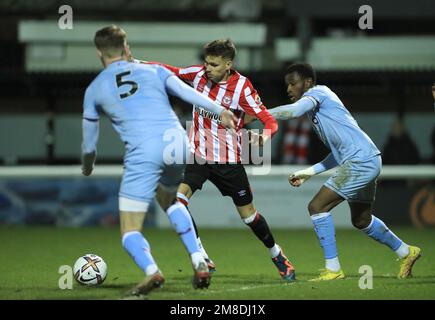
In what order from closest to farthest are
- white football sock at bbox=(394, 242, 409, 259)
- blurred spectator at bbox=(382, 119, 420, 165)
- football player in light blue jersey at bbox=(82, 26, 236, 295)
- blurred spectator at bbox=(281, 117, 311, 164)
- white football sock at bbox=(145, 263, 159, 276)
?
1. white football sock at bbox=(145, 263, 159, 276)
2. football player in light blue jersey at bbox=(82, 26, 236, 295)
3. white football sock at bbox=(394, 242, 409, 259)
4. blurred spectator at bbox=(382, 119, 420, 165)
5. blurred spectator at bbox=(281, 117, 311, 164)

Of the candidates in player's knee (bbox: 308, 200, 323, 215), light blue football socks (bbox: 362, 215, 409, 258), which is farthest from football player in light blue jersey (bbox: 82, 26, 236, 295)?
light blue football socks (bbox: 362, 215, 409, 258)

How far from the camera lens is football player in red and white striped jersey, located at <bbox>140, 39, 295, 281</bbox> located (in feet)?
30.0

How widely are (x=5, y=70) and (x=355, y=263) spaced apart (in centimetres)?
1029

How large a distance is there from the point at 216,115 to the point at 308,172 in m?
1.06

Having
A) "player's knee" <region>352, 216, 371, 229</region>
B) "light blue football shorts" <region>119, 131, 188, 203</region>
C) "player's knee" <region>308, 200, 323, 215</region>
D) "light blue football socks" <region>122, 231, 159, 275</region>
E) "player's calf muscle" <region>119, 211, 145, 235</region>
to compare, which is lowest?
"player's knee" <region>352, 216, 371, 229</region>

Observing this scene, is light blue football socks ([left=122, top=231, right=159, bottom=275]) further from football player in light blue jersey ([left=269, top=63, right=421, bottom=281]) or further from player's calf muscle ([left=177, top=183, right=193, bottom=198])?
football player in light blue jersey ([left=269, top=63, right=421, bottom=281])

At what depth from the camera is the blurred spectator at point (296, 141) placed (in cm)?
1800

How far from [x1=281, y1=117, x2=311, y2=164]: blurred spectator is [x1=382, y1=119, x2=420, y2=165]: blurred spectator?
158 cm

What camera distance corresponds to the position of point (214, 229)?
16094mm

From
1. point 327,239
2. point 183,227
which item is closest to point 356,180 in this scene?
point 327,239

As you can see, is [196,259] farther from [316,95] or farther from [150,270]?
[316,95]
